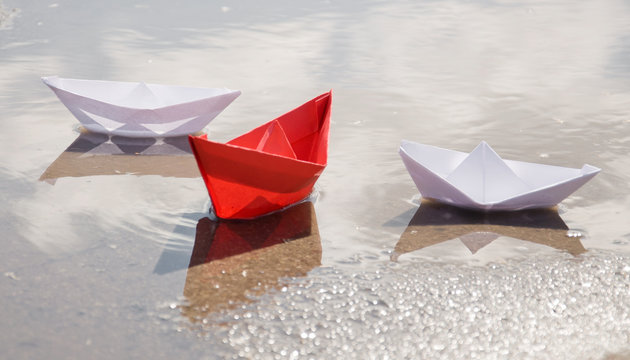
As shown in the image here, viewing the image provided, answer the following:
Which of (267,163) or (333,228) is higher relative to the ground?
(267,163)

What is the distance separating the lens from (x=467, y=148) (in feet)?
12.4

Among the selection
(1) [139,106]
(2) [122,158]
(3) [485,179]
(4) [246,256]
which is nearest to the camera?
(4) [246,256]

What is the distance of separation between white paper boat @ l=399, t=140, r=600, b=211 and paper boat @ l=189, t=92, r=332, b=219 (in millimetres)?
445

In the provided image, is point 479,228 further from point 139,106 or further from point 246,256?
point 139,106

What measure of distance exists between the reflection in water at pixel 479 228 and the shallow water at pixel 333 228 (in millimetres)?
11

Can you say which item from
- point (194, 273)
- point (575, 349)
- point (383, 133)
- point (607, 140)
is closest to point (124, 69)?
point (383, 133)

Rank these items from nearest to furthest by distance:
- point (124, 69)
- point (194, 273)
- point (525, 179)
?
1. point (194, 273)
2. point (525, 179)
3. point (124, 69)

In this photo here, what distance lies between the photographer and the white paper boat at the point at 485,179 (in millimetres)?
2941

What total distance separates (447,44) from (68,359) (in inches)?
182

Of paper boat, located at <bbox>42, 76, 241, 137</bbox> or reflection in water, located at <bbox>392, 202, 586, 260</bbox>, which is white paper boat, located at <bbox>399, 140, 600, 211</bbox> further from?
paper boat, located at <bbox>42, 76, 241, 137</bbox>

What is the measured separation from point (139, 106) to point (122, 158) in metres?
0.46

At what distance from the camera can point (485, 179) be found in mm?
3096

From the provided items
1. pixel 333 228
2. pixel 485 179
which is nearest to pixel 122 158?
pixel 333 228

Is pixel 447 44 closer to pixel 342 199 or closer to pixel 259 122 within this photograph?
pixel 259 122
